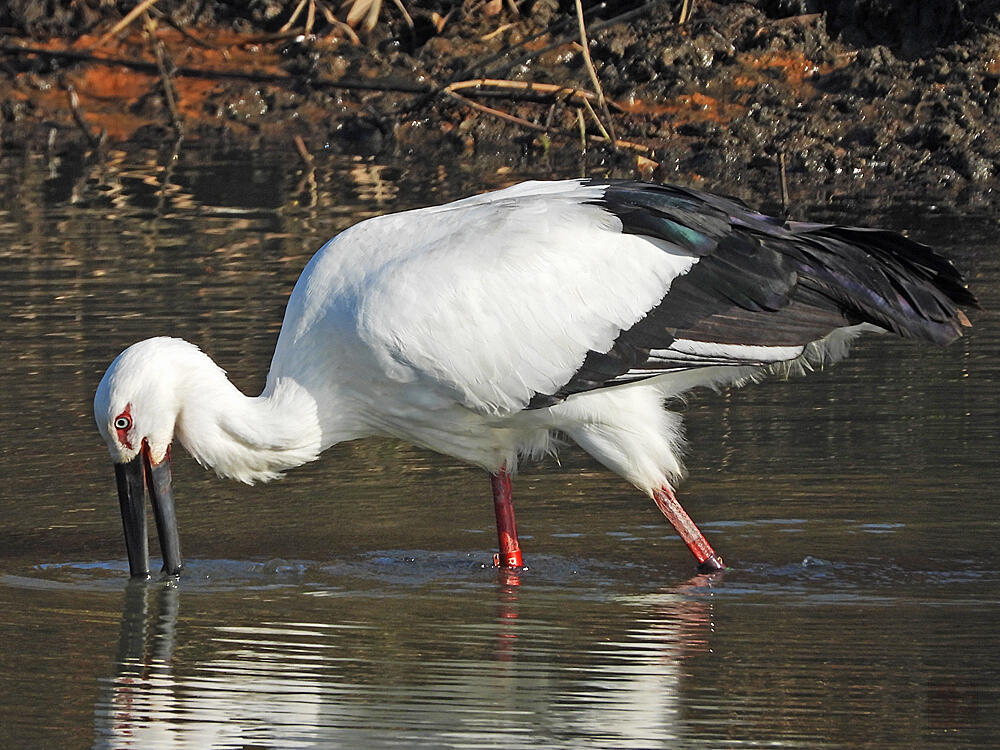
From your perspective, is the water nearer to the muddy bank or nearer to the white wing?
the white wing

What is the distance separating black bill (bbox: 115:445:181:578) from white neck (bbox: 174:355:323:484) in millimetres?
153

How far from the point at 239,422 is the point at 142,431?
33cm

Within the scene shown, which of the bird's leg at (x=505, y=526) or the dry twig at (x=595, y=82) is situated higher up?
the dry twig at (x=595, y=82)

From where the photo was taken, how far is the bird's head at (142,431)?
6.30 m

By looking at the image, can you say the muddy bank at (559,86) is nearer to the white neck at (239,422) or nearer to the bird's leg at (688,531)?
the bird's leg at (688,531)

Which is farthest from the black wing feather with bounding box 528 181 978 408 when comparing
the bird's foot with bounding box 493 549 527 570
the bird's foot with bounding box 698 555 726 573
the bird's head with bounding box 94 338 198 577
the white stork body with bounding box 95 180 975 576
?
the bird's head with bounding box 94 338 198 577

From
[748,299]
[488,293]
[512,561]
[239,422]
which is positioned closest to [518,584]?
[512,561]

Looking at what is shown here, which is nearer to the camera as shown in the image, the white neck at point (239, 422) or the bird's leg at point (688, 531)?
the white neck at point (239, 422)

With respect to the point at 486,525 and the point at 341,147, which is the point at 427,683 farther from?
the point at 341,147

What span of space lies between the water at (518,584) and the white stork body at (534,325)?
49 centimetres

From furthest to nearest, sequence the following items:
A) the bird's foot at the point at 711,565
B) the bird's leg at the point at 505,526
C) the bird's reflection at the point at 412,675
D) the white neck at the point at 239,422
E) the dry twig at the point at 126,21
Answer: the dry twig at the point at 126,21 < the bird's leg at the point at 505,526 < the bird's foot at the point at 711,565 < the white neck at the point at 239,422 < the bird's reflection at the point at 412,675

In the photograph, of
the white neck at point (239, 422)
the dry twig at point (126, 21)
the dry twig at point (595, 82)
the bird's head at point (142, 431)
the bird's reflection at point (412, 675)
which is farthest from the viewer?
the dry twig at point (126, 21)

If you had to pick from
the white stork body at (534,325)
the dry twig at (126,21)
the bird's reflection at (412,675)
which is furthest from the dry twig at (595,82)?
the bird's reflection at (412,675)

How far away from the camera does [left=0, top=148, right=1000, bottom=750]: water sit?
5.08 metres
